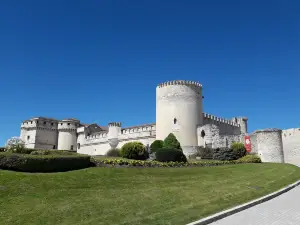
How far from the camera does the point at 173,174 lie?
736 inches

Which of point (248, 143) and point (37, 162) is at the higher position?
point (248, 143)

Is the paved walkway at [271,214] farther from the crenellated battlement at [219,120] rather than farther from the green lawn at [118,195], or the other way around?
the crenellated battlement at [219,120]

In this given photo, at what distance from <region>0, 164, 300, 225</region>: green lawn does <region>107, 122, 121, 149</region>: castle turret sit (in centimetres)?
3167

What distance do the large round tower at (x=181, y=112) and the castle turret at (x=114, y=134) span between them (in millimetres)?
12728

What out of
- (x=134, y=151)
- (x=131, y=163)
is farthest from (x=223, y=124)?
(x=131, y=163)

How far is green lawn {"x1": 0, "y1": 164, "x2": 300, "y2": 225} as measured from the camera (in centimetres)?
944

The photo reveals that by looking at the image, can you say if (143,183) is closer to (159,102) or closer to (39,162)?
(39,162)

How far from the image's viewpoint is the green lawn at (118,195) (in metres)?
9.44

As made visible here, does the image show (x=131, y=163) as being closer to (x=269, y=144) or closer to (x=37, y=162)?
(x=37, y=162)

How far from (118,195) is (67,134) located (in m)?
50.6

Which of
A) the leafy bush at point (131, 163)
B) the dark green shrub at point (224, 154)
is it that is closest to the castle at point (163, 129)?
the dark green shrub at point (224, 154)

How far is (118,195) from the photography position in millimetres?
12141

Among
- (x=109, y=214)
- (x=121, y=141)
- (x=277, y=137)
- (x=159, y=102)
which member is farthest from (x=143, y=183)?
(x=121, y=141)

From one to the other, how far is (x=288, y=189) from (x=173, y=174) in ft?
22.1
